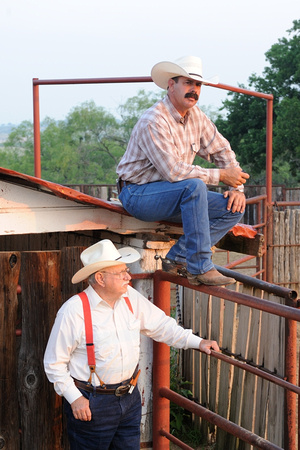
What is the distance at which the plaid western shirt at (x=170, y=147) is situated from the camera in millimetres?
3889

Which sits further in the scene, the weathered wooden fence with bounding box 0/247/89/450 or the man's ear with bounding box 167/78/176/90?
the man's ear with bounding box 167/78/176/90

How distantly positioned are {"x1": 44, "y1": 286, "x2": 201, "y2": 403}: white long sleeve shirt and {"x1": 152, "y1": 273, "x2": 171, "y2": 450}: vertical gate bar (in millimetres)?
559

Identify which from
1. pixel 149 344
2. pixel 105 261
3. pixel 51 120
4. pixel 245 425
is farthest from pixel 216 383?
pixel 51 120

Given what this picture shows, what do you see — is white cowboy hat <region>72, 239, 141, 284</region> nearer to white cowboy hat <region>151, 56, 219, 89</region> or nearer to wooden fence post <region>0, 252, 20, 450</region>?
wooden fence post <region>0, 252, 20, 450</region>

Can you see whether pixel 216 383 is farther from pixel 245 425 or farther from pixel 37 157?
pixel 37 157

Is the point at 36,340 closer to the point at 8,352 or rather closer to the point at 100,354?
the point at 8,352

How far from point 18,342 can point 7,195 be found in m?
0.88

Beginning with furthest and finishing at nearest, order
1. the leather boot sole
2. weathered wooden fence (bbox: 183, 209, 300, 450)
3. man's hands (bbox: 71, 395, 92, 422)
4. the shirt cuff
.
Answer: weathered wooden fence (bbox: 183, 209, 300, 450) < the shirt cuff < the leather boot sole < man's hands (bbox: 71, 395, 92, 422)

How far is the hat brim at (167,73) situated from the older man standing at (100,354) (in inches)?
45.4

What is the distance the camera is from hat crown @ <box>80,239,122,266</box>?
Result: 11.4 ft

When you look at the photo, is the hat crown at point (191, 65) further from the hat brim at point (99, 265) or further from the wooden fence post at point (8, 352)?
the wooden fence post at point (8, 352)

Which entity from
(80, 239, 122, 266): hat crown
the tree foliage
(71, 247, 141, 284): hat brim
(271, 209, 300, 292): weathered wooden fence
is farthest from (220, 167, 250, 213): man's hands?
the tree foliage

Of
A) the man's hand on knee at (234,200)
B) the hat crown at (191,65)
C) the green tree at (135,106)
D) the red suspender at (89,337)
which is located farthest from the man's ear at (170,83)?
the green tree at (135,106)

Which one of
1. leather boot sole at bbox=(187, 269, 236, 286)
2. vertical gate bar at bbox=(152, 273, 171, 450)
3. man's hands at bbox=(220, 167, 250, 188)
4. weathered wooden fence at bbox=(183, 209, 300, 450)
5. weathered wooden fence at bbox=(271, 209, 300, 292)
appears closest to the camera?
leather boot sole at bbox=(187, 269, 236, 286)
